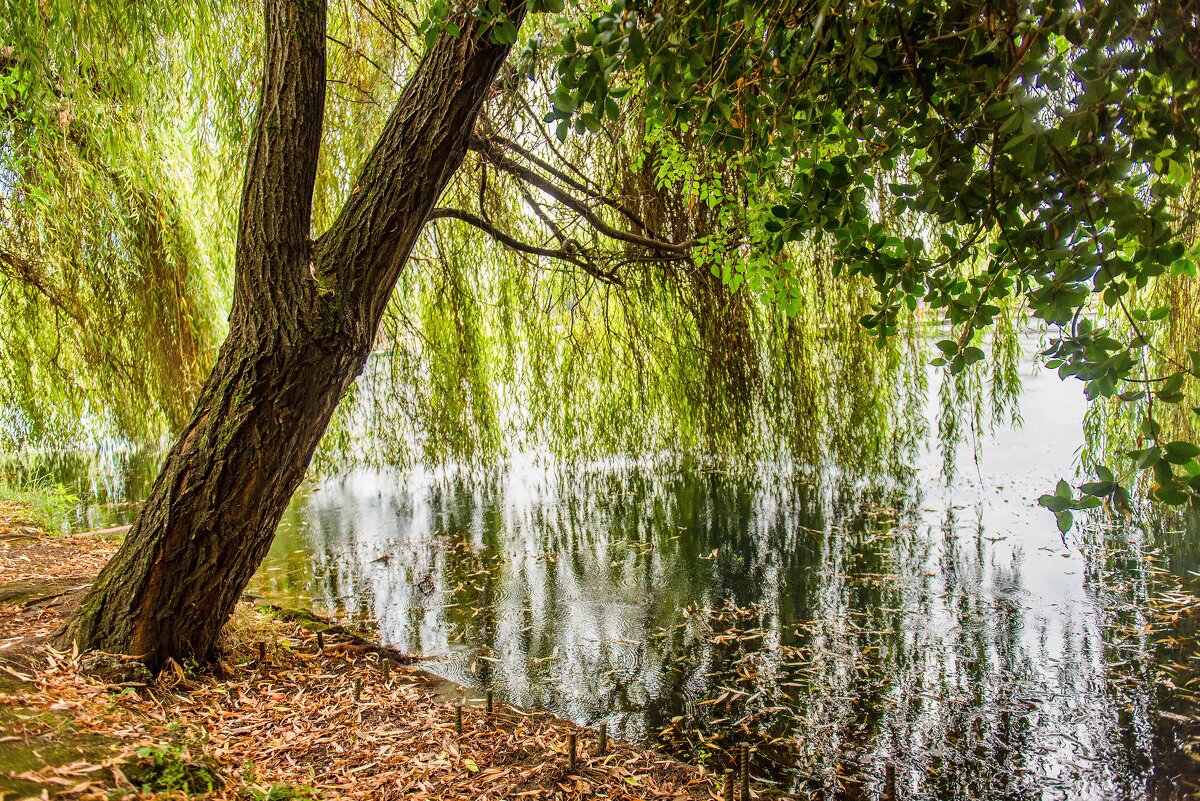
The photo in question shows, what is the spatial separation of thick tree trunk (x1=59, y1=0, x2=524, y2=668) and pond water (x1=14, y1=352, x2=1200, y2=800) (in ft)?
3.97

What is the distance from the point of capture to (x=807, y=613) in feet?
12.0

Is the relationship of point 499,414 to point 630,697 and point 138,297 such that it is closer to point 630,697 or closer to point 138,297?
point 138,297

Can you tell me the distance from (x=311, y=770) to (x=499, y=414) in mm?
3318

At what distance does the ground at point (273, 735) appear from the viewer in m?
1.70

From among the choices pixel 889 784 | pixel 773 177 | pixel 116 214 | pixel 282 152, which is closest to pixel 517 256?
pixel 116 214

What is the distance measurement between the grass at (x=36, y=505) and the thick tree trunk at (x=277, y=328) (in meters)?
2.86

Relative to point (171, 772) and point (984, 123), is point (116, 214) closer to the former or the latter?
point (171, 772)

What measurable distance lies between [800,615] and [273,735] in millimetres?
2371

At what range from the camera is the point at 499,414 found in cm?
530

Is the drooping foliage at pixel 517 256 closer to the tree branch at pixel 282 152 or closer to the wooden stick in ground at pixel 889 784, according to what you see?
the tree branch at pixel 282 152

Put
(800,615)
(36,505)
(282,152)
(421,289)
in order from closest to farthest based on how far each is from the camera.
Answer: (282,152), (800,615), (421,289), (36,505)

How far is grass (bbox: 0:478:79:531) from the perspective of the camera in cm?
465

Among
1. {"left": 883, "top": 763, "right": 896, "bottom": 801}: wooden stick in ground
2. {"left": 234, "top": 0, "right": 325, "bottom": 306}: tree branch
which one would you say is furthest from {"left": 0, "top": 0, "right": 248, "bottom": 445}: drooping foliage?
{"left": 883, "top": 763, "right": 896, "bottom": 801}: wooden stick in ground

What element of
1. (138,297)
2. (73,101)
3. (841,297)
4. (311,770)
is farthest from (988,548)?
(73,101)
